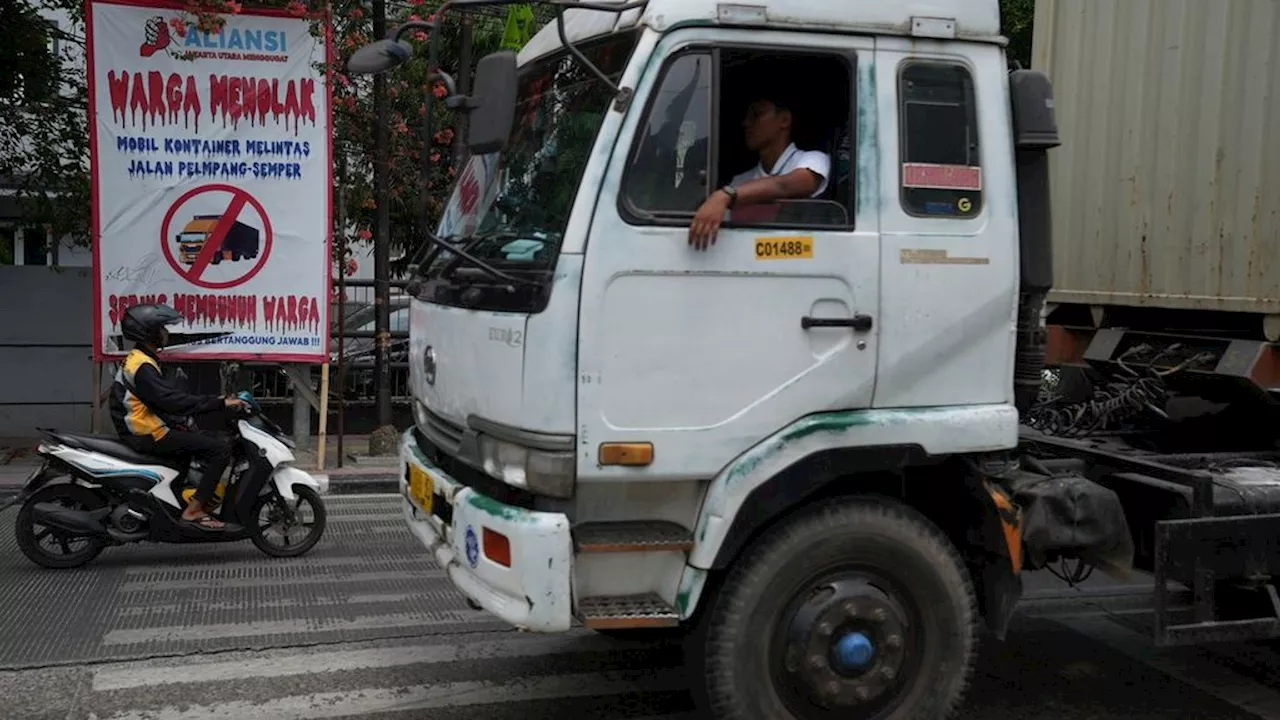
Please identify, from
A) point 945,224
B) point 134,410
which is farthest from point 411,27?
point 134,410

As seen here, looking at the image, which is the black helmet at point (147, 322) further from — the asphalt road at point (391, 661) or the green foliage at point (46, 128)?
the green foliage at point (46, 128)

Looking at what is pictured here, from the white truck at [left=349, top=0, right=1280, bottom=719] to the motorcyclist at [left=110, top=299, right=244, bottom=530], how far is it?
3.11m

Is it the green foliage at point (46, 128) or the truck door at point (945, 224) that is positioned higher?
the green foliage at point (46, 128)

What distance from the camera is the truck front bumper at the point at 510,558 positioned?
11.9ft

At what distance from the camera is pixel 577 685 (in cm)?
500

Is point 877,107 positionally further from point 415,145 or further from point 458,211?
point 415,145

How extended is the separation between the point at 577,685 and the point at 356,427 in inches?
306

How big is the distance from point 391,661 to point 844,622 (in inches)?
88.2

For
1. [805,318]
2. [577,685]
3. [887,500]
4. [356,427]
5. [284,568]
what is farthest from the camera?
[356,427]

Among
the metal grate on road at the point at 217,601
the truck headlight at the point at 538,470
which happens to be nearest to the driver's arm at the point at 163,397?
the metal grate on road at the point at 217,601

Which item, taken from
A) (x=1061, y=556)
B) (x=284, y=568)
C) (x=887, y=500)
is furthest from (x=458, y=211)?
(x=284, y=568)

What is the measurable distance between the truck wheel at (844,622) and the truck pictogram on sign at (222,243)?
22.5ft

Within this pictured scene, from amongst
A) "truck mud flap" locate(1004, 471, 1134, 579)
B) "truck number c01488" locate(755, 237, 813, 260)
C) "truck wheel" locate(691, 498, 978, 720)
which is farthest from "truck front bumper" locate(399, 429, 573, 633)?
"truck mud flap" locate(1004, 471, 1134, 579)

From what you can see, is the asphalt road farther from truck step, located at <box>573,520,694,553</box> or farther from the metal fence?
the metal fence
